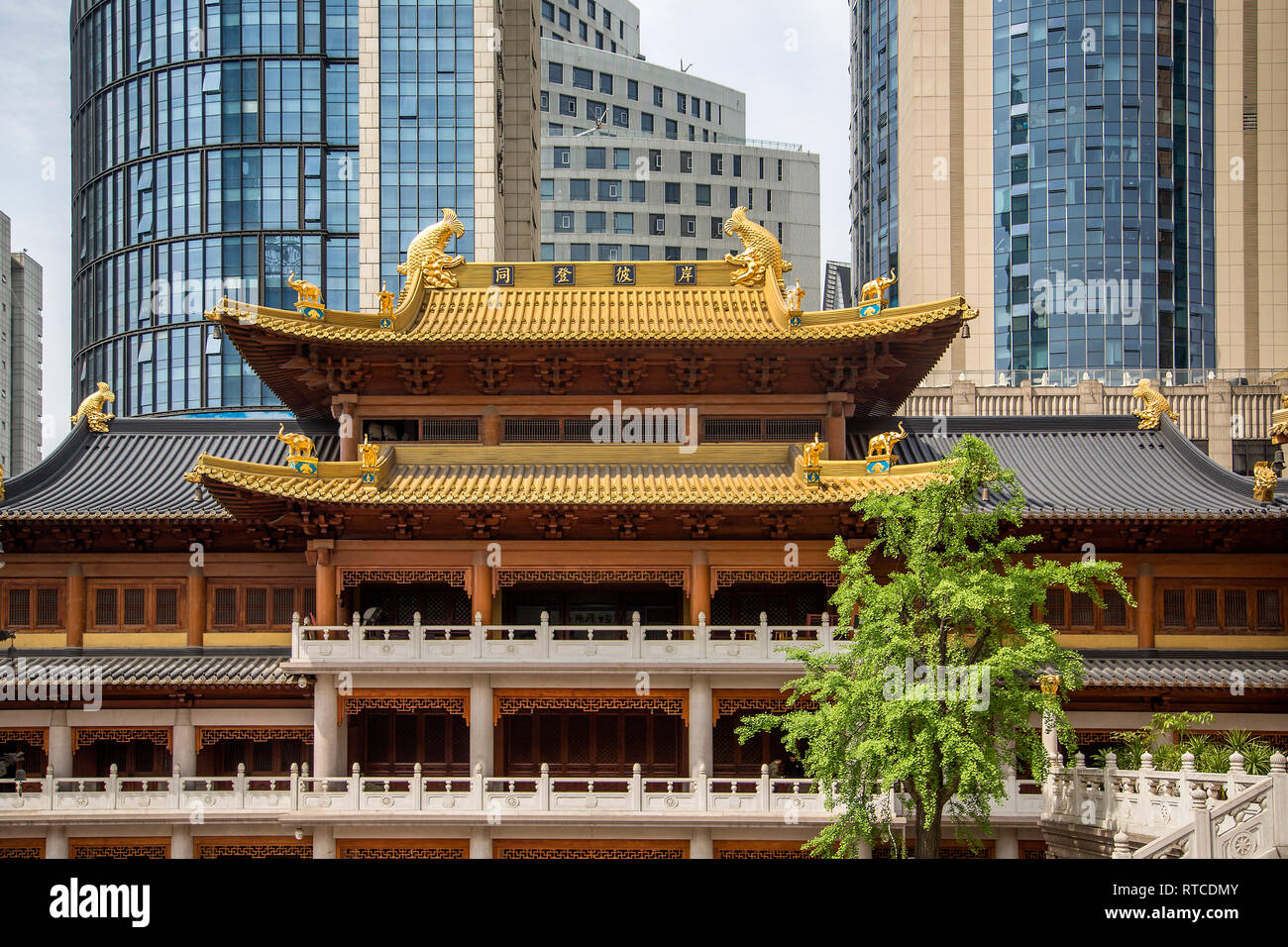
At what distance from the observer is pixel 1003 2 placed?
2739 inches

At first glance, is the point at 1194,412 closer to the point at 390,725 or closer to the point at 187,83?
the point at 390,725

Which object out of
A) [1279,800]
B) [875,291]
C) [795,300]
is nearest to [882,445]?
[875,291]

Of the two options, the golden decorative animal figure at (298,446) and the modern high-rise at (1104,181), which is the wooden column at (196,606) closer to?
the golden decorative animal figure at (298,446)

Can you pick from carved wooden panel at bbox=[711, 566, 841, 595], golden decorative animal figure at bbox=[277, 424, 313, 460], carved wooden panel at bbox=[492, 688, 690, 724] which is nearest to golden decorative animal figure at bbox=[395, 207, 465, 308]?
golden decorative animal figure at bbox=[277, 424, 313, 460]

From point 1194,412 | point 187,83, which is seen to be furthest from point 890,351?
point 187,83

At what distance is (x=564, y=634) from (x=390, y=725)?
437 cm

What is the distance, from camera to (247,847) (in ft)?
82.6

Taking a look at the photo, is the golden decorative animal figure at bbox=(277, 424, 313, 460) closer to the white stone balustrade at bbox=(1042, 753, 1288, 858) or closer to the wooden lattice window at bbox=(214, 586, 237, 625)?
the wooden lattice window at bbox=(214, 586, 237, 625)

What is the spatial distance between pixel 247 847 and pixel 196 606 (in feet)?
18.0

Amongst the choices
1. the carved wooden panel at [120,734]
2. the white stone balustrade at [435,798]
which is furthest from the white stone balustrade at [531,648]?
the carved wooden panel at [120,734]

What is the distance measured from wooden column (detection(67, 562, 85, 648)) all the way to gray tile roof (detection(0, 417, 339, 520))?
5.29 ft

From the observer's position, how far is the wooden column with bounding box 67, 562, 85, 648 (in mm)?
27453

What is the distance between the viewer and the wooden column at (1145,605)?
2694 centimetres

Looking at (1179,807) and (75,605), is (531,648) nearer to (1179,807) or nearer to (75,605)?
(75,605)
